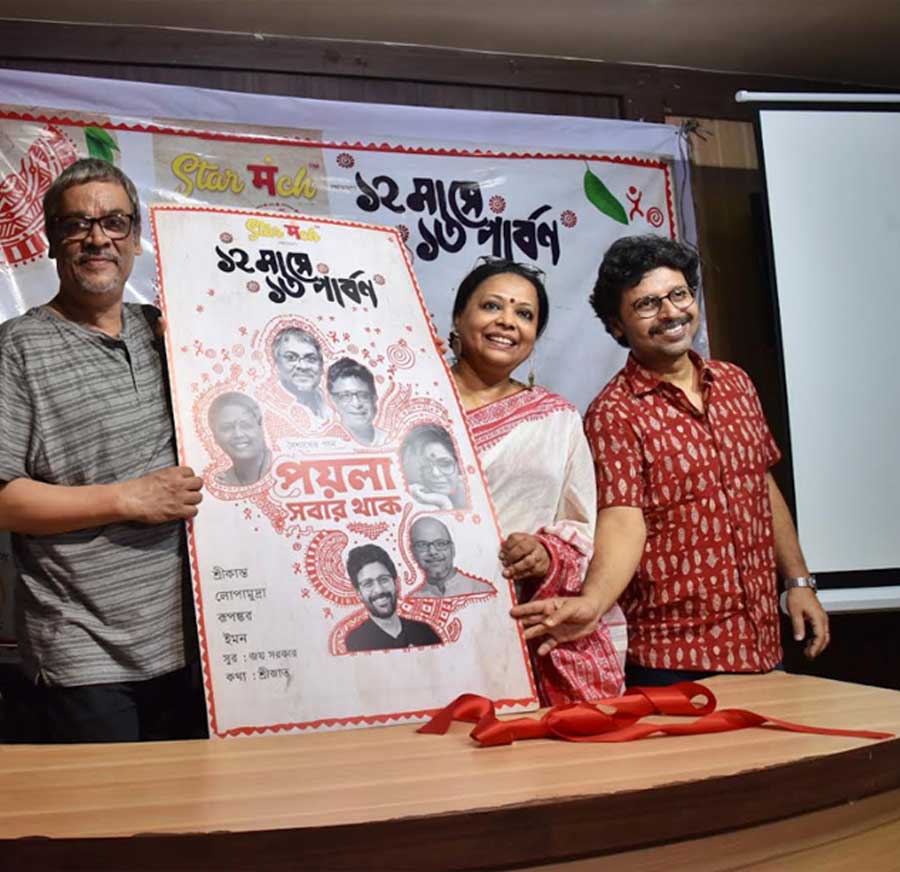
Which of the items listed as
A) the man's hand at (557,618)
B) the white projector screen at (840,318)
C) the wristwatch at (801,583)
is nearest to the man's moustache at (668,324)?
the wristwatch at (801,583)

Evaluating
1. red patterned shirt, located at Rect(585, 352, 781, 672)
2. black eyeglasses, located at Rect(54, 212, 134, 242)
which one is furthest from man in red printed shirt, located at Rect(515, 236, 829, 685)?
black eyeglasses, located at Rect(54, 212, 134, 242)

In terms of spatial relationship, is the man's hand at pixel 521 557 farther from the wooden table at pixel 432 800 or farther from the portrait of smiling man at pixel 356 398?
the wooden table at pixel 432 800

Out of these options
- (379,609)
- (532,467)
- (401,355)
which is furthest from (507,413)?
(379,609)

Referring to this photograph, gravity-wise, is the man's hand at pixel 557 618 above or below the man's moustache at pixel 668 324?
below

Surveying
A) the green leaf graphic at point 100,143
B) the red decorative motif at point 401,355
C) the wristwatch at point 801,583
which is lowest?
the wristwatch at point 801,583

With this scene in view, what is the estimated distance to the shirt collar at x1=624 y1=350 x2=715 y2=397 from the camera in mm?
2418

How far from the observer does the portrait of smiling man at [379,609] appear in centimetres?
171

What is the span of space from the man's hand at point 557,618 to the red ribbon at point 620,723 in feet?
0.98

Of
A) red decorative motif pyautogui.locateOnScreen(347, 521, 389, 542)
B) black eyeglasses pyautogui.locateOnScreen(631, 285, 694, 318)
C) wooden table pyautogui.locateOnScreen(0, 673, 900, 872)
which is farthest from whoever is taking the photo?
black eyeglasses pyautogui.locateOnScreen(631, 285, 694, 318)

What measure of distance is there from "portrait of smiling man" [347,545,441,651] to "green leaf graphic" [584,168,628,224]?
1.84m

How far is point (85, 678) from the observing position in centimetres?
176

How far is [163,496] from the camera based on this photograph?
5.58ft

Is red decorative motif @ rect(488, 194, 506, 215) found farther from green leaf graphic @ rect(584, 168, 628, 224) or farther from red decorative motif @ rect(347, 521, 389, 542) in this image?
red decorative motif @ rect(347, 521, 389, 542)

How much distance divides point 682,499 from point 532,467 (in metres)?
0.41
